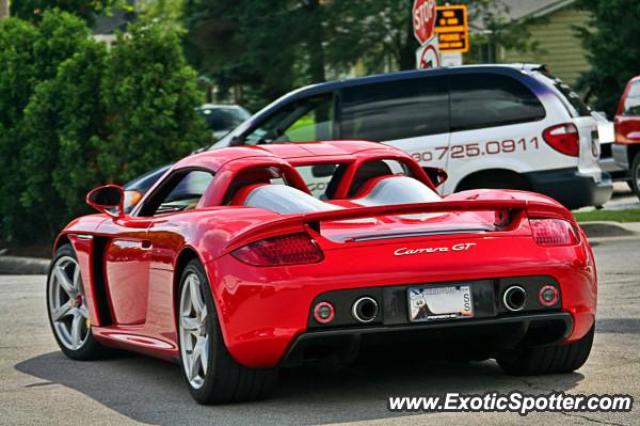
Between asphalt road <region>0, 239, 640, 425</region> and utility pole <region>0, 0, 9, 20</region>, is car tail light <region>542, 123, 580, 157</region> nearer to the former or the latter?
asphalt road <region>0, 239, 640, 425</region>

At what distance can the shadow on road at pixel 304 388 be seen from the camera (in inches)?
276

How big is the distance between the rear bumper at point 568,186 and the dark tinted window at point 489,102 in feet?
1.98

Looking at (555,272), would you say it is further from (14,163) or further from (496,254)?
(14,163)

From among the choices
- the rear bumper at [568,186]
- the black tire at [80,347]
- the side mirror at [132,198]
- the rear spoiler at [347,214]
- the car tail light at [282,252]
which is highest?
the rear spoiler at [347,214]

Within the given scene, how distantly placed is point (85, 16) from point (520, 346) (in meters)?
28.1

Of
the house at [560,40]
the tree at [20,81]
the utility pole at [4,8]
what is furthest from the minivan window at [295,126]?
the house at [560,40]

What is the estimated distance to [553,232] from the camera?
7352 mm

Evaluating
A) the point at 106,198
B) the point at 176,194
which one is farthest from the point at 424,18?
the point at 176,194

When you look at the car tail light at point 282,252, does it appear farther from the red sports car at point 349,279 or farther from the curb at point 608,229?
the curb at point 608,229

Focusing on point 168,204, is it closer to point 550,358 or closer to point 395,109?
point 550,358

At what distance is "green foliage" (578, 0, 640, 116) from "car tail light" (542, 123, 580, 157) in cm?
1836

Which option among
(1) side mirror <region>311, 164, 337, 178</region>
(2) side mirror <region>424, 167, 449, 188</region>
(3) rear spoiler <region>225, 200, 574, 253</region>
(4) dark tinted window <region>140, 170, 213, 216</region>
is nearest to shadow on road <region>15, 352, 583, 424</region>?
(3) rear spoiler <region>225, 200, 574, 253</region>

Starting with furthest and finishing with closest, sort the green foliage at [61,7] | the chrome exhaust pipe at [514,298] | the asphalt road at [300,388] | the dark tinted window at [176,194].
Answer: the green foliage at [61,7] → the dark tinted window at [176,194] → the chrome exhaust pipe at [514,298] → the asphalt road at [300,388]

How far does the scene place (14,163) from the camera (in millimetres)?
21000
